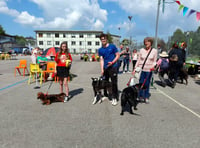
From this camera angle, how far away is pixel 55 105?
14.2ft

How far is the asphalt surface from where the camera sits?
256 cm

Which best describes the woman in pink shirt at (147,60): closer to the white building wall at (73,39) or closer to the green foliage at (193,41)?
the green foliage at (193,41)

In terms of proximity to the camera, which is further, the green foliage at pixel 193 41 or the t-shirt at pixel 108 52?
the green foliage at pixel 193 41

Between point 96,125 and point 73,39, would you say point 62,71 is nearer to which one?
point 96,125

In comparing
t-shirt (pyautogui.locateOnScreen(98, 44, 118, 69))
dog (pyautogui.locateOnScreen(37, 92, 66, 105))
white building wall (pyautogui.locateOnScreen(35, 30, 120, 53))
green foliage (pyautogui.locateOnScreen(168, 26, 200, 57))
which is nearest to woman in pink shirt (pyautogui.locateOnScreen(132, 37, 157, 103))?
t-shirt (pyautogui.locateOnScreen(98, 44, 118, 69))

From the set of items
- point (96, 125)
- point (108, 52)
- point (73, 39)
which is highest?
point (73, 39)

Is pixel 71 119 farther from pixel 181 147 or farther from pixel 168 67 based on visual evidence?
pixel 168 67

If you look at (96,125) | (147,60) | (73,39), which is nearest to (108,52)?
(147,60)

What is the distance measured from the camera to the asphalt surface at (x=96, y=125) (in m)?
2.56

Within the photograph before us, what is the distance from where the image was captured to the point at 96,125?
10.3ft

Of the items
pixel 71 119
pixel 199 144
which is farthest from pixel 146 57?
pixel 71 119

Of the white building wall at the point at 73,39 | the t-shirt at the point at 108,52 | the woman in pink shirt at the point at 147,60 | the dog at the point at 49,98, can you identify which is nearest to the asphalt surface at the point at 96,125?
the dog at the point at 49,98

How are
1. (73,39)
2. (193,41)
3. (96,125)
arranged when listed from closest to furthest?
(96,125), (193,41), (73,39)

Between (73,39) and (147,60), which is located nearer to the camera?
(147,60)
